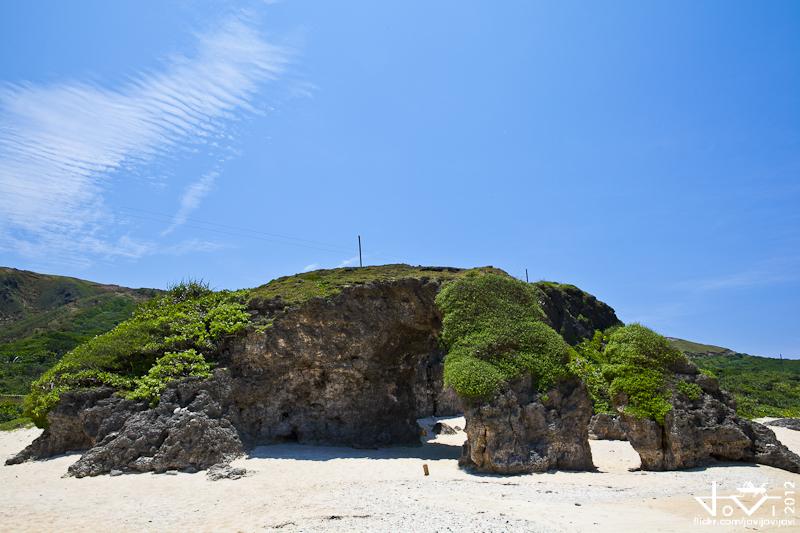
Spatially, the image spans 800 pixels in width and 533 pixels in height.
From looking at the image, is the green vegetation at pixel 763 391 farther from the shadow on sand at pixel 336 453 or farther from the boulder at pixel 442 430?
the shadow on sand at pixel 336 453

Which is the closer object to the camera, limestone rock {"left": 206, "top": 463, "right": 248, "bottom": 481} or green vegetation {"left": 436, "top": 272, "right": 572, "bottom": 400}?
limestone rock {"left": 206, "top": 463, "right": 248, "bottom": 481}

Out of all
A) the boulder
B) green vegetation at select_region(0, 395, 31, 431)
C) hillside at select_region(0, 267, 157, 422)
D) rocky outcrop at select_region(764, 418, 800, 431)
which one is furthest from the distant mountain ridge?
rocky outcrop at select_region(764, 418, 800, 431)

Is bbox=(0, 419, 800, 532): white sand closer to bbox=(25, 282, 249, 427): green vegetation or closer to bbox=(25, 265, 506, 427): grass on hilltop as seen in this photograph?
bbox=(25, 282, 249, 427): green vegetation

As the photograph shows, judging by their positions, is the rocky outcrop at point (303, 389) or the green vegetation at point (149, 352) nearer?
the rocky outcrop at point (303, 389)

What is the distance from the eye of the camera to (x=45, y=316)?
268 ft

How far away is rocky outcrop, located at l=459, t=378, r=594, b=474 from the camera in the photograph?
16234mm

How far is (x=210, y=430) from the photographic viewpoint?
60.6 feet

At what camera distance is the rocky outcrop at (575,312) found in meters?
43.9

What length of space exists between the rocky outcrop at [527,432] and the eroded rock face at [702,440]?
6.11ft

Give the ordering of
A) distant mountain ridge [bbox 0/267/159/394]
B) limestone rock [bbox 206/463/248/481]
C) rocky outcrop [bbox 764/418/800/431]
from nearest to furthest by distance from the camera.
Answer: limestone rock [bbox 206/463/248/481] < rocky outcrop [bbox 764/418/800/431] < distant mountain ridge [bbox 0/267/159/394]

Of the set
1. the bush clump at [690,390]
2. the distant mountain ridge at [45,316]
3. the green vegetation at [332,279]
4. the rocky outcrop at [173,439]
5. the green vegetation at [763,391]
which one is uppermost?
the distant mountain ridge at [45,316]

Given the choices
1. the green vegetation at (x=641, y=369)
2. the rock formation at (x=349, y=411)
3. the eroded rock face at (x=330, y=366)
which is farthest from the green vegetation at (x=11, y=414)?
the green vegetation at (x=641, y=369)

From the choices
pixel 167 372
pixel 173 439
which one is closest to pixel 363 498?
pixel 173 439

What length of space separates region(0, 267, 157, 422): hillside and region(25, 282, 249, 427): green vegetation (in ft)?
67.9
